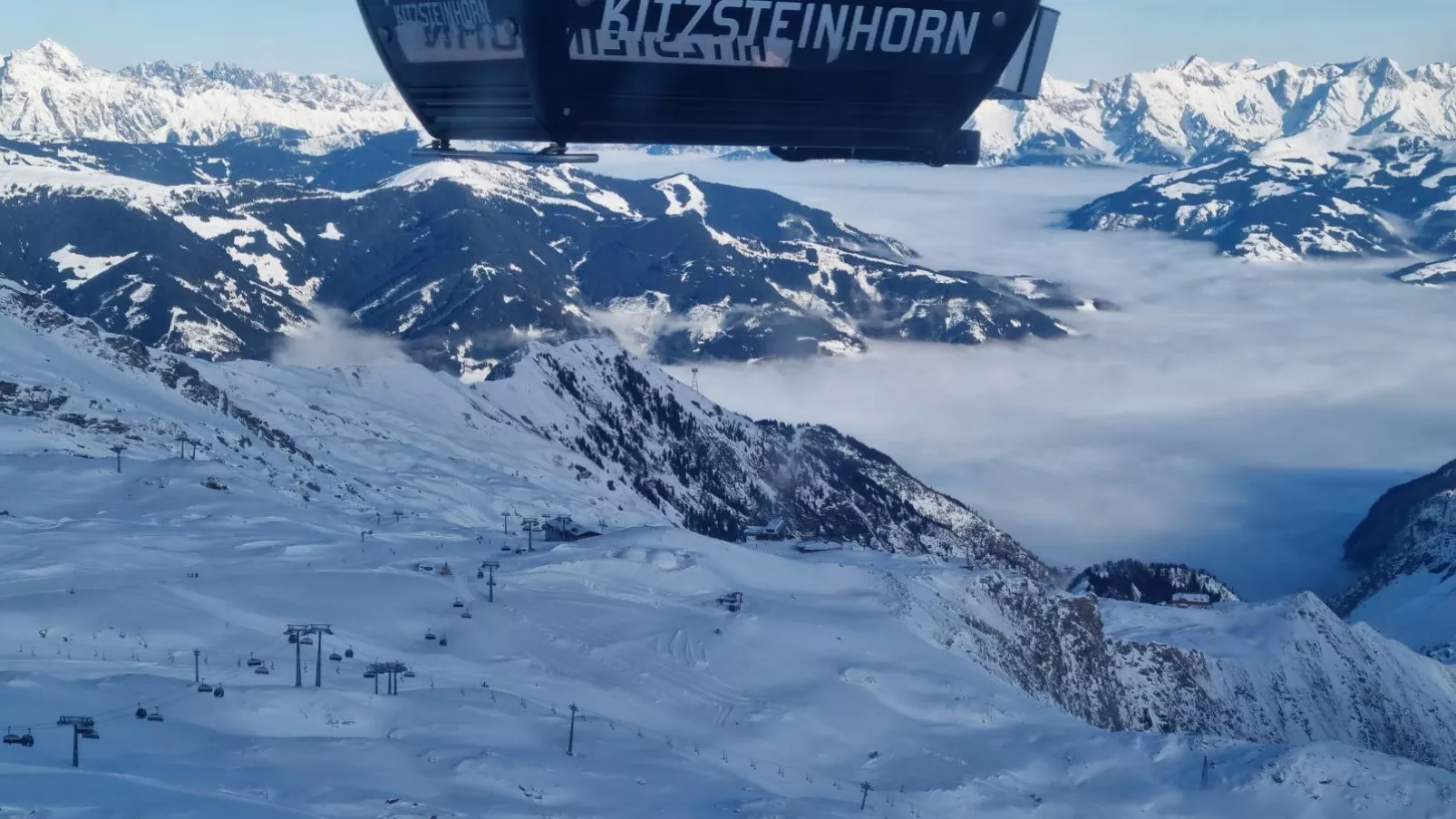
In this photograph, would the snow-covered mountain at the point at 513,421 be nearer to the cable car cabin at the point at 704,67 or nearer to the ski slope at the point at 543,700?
the ski slope at the point at 543,700

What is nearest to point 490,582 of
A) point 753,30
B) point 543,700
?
point 543,700

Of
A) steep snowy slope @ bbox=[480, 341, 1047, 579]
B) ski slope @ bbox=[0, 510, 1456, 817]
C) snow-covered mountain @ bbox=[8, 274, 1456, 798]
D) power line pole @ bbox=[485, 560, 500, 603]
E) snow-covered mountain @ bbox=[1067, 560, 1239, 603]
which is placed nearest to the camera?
ski slope @ bbox=[0, 510, 1456, 817]

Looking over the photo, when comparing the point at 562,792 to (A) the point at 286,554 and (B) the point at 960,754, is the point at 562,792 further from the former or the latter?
(A) the point at 286,554

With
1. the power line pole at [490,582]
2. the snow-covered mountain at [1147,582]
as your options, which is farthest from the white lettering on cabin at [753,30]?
the snow-covered mountain at [1147,582]

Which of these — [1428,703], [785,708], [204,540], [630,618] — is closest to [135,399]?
[204,540]

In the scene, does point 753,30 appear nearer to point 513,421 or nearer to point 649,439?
point 513,421

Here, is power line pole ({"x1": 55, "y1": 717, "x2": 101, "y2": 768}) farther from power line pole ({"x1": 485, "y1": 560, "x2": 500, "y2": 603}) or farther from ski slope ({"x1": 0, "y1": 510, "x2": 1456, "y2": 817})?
A: power line pole ({"x1": 485, "y1": 560, "x2": 500, "y2": 603})

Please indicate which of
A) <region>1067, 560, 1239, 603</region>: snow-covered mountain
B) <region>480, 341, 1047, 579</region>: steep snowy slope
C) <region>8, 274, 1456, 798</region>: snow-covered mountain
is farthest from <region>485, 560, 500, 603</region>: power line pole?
<region>1067, 560, 1239, 603</region>: snow-covered mountain

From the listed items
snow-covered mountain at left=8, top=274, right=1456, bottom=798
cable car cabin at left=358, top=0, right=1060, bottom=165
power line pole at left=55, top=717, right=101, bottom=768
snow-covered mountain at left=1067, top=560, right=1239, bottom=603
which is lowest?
snow-covered mountain at left=1067, top=560, right=1239, bottom=603
